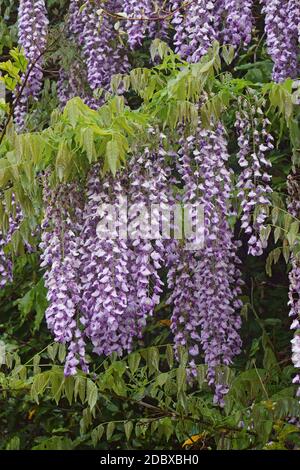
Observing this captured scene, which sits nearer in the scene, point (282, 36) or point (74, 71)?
point (282, 36)

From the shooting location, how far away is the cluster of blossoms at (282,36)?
4430 millimetres

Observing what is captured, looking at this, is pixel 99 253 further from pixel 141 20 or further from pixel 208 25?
pixel 141 20

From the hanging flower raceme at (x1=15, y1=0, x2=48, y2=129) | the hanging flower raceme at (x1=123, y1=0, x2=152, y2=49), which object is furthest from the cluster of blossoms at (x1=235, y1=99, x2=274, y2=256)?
the hanging flower raceme at (x1=15, y1=0, x2=48, y2=129)

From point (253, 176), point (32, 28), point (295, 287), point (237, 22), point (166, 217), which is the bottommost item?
point (295, 287)

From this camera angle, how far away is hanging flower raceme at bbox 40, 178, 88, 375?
3.75m

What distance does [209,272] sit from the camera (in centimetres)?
427

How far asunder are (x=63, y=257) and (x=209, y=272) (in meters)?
0.79

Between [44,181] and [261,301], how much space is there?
1770 millimetres

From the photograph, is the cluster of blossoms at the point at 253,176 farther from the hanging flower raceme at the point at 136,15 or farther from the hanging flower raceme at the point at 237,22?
the hanging flower raceme at the point at 136,15

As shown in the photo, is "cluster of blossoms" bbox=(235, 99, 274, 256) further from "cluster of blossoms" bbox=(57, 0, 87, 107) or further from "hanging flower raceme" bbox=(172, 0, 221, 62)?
"cluster of blossoms" bbox=(57, 0, 87, 107)

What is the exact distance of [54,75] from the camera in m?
5.84

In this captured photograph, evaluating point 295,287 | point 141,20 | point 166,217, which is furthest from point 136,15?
point 295,287

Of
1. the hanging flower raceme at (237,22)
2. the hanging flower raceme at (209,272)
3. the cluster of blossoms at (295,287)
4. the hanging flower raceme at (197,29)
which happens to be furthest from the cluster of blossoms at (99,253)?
the hanging flower raceme at (237,22)

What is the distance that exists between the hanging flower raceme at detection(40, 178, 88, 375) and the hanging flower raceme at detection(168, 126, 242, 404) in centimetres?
48
